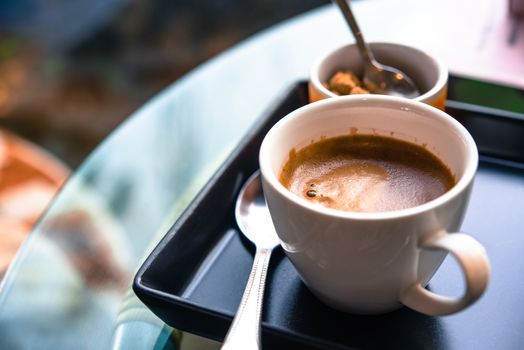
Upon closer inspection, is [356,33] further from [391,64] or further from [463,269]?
[463,269]

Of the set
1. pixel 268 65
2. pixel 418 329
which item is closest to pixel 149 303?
pixel 418 329

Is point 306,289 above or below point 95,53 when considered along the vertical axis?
above

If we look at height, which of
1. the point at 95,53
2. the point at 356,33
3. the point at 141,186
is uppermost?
the point at 356,33

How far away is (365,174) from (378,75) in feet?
0.85

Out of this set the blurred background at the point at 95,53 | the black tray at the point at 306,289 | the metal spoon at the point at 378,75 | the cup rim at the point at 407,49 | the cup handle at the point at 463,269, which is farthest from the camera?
the blurred background at the point at 95,53

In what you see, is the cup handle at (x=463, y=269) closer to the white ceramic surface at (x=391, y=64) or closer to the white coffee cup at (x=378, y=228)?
the white coffee cup at (x=378, y=228)

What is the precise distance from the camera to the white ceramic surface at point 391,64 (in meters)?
0.91

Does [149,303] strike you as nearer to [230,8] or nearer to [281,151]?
[281,151]

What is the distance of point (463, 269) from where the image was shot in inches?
23.2

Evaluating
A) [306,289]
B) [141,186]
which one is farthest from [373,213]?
[141,186]

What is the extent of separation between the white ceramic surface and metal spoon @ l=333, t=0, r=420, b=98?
0.05ft

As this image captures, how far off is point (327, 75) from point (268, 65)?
36 centimetres

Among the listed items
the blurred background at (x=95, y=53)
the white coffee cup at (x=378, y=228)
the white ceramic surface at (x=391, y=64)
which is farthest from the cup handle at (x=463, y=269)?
the blurred background at (x=95, y=53)

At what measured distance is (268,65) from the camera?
52.0 inches
